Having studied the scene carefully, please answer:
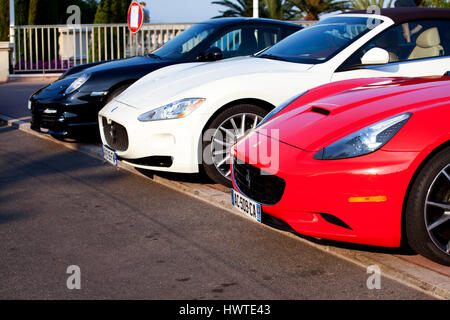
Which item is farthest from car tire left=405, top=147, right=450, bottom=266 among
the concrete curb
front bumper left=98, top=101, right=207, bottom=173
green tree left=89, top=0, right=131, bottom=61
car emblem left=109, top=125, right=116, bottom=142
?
green tree left=89, top=0, right=131, bottom=61

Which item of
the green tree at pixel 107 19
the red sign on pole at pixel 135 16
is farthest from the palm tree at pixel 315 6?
the red sign on pole at pixel 135 16

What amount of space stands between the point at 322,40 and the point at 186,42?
2777 mm

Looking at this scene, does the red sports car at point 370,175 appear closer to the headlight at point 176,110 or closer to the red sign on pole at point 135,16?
the headlight at point 176,110

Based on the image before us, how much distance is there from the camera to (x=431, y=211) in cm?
399

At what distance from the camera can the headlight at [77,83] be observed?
8.52 m

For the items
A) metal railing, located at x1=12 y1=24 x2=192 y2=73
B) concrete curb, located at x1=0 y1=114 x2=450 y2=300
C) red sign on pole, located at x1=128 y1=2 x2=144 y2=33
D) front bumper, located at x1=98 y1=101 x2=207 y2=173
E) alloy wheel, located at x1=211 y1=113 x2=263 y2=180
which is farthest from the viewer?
metal railing, located at x1=12 y1=24 x2=192 y2=73

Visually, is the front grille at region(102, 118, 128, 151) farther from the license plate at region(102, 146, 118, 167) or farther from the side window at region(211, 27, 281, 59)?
the side window at region(211, 27, 281, 59)

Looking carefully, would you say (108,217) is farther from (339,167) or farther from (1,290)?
(339,167)

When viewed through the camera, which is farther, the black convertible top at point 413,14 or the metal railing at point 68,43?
the metal railing at point 68,43

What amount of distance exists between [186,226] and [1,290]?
5.40ft

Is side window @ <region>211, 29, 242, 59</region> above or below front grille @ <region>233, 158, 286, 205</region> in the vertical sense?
above

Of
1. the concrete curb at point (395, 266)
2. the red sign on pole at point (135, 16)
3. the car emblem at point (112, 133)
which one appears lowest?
the concrete curb at point (395, 266)

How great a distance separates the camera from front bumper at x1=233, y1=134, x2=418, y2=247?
12.8ft

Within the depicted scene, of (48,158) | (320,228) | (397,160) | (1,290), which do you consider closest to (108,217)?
(1,290)
